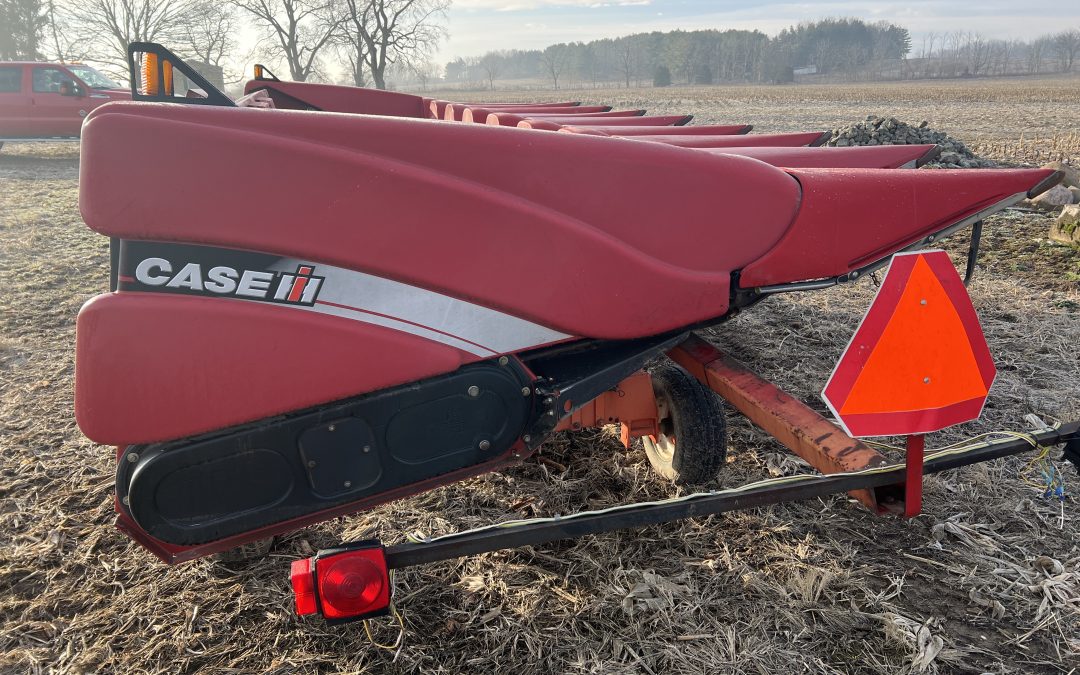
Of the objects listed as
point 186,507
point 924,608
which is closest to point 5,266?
point 186,507

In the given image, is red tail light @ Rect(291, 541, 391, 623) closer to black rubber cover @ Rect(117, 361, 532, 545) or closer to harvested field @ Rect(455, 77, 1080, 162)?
black rubber cover @ Rect(117, 361, 532, 545)

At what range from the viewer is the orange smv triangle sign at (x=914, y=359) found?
172 cm

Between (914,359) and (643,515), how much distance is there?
787mm

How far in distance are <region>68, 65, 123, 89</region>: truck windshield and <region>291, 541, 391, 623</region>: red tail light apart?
14979mm

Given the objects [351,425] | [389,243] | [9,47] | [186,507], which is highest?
[9,47]

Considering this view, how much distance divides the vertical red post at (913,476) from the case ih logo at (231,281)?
159cm

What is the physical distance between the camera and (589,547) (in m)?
2.39

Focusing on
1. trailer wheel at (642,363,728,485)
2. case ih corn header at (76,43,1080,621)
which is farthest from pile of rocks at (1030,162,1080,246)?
case ih corn header at (76,43,1080,621)

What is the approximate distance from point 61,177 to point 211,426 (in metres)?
12.7

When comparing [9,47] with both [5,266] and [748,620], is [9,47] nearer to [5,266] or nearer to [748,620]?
[5,266]

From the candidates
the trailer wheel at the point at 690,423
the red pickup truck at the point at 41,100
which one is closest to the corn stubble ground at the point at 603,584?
the trailer wheel at the point at 690,423

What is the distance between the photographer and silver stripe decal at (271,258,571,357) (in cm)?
174

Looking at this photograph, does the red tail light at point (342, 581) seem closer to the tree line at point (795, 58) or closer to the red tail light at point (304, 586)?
the red tail light at point (304, 586)

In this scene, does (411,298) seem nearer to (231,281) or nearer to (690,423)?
(231,281)
